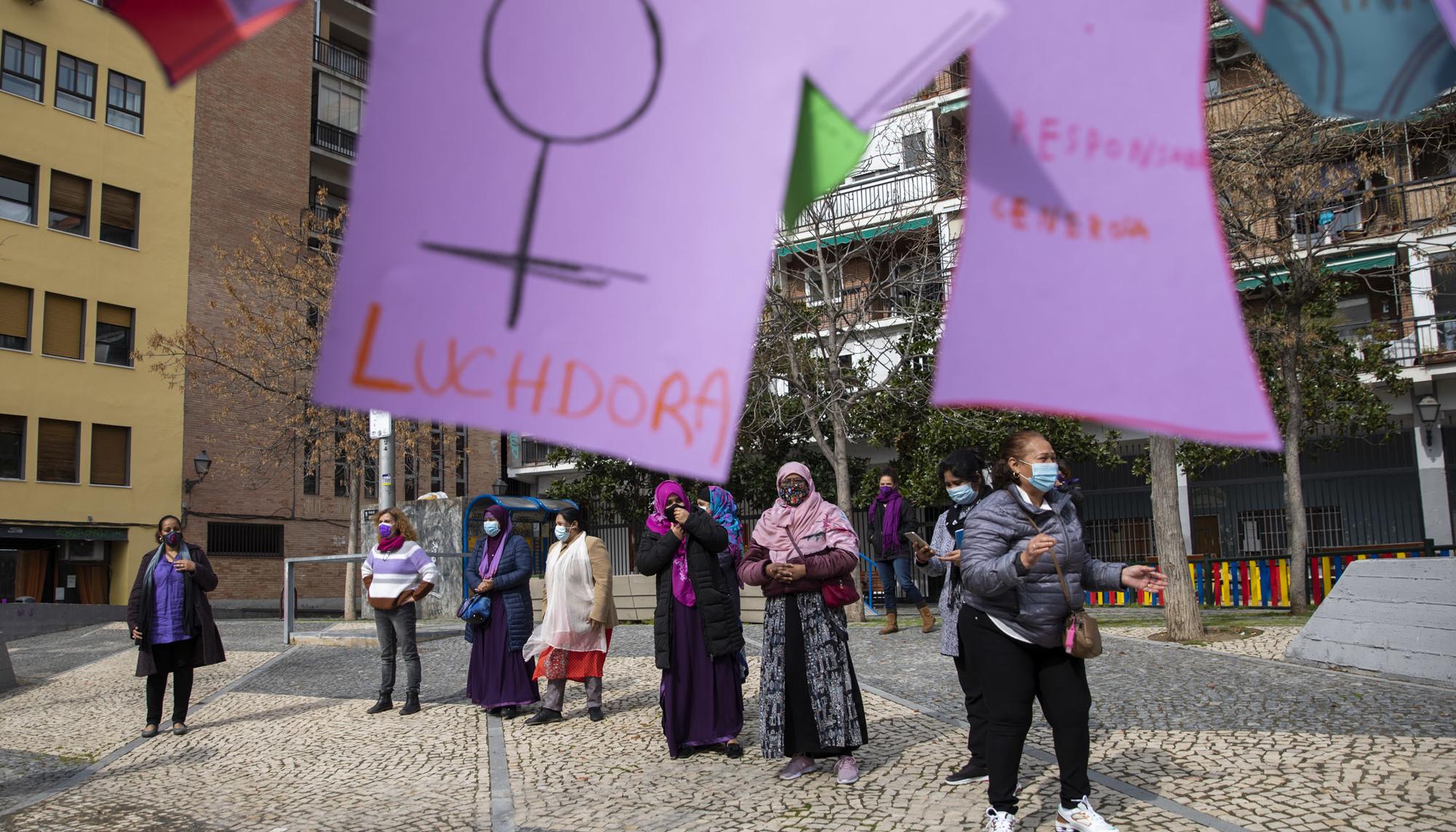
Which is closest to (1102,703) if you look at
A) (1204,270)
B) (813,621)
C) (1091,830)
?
(813,621)

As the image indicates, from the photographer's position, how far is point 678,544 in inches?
275

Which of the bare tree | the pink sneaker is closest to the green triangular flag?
the pink sneaker

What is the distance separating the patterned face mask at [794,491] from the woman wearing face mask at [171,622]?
5.22m

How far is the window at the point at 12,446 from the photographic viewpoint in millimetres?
24906

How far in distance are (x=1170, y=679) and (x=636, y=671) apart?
4962 mm

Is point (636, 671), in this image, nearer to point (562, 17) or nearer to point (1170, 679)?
point (1170, 679)

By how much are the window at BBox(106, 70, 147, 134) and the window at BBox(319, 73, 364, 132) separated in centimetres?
608

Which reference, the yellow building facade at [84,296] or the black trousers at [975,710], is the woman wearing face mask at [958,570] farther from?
the yellow building facade at [84,296]

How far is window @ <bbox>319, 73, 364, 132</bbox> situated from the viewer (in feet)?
107

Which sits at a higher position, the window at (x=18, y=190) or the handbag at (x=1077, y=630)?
the window at (x=18, y=190)

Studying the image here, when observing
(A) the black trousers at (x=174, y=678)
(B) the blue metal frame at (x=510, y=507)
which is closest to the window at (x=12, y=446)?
(B) the blue metal frame at (x=510, y=507)

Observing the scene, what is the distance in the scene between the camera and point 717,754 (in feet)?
22.6

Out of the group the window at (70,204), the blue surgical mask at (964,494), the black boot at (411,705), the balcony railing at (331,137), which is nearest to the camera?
the blue surgical mask at (964,494)

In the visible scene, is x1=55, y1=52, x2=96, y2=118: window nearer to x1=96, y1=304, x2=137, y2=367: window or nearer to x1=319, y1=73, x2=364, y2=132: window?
x1=96, y1=304, x2=137, y2=367: window
